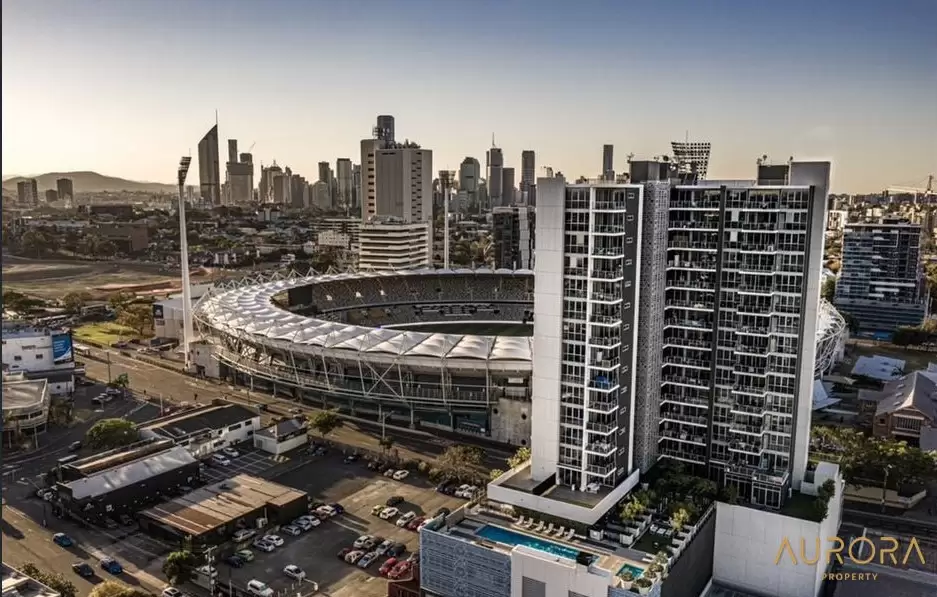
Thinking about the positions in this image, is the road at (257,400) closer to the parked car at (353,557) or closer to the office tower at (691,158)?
the parked car at (353,557)

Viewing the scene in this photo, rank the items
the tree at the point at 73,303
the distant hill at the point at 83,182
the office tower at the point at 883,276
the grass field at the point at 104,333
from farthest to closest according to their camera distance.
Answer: the tree at the point at 73,303
the office tower at the point at 883,276
the grass field at the point at 104,333
the distant hill at the point at 83,182

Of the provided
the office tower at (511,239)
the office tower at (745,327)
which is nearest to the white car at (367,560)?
the office tower at (745,327)

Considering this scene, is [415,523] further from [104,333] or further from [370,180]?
[370,180]

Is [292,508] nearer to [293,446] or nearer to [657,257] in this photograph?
[293,446]

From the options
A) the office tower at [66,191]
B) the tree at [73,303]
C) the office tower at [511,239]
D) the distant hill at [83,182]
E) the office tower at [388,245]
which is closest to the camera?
the distant hill at [83,182]

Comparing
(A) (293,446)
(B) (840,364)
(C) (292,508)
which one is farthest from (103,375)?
(B) (840,364)

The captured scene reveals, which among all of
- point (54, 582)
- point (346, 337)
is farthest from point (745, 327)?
point (54, 582)

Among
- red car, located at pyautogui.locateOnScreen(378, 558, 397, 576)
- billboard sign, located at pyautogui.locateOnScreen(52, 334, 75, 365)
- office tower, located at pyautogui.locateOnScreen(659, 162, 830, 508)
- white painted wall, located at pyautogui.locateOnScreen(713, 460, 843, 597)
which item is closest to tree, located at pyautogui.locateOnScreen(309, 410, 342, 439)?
red car, located at pyautogui.locateOnScreen(378, 558, 397, 576)

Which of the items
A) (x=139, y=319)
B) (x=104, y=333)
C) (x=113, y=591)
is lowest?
(x=113, y=591)
